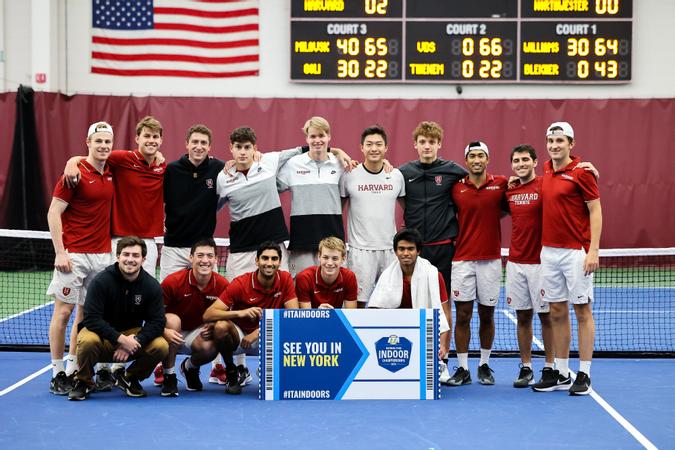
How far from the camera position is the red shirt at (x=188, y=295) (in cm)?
662

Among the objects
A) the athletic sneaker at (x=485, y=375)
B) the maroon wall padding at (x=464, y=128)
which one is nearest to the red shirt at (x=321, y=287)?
the athletic sneaker at (x=485, y=375)

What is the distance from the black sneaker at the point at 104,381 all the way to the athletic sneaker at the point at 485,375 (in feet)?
9.14

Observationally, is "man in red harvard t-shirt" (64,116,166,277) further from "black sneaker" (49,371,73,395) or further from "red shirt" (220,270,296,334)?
"black sneaker" (49,371,73,395)

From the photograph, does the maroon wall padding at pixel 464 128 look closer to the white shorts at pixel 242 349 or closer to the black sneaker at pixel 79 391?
the white shorts at pixel 242 349

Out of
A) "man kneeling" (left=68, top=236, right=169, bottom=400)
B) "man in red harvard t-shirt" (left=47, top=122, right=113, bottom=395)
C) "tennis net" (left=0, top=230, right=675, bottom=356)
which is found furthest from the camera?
"tennis net" (left=0, top=230, right=675, bottom=356)

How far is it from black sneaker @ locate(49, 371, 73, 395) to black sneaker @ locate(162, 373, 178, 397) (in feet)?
2.25

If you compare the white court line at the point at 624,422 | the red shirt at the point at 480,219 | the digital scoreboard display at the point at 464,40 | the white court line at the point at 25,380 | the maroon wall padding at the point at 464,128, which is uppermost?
the digital scoreboard display at the point at 464,40

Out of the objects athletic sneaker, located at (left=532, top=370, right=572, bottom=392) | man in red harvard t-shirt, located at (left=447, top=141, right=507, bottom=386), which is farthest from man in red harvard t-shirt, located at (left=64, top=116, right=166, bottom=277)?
athletic sneaker, located at (left=532, top=370, right=572, bottom=392)

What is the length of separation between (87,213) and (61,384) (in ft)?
4.09

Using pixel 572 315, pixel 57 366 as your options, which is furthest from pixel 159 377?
pixel 572 315

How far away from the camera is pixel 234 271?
6961 mm

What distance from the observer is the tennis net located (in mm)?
8711

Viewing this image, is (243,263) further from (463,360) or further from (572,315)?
(572,315)

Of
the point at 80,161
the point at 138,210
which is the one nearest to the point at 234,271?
the point at 138,210
